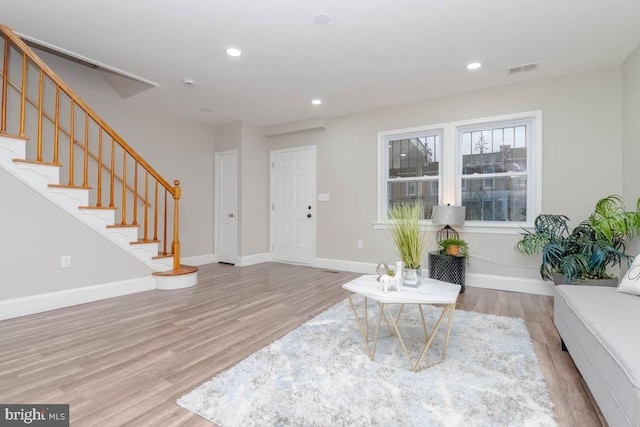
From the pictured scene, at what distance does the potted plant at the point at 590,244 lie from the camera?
2.76 meters

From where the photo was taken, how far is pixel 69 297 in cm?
311

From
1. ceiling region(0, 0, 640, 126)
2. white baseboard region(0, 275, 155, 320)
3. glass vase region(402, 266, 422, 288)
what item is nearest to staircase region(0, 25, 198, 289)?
white baseboard region(0, 275, 155, 320)

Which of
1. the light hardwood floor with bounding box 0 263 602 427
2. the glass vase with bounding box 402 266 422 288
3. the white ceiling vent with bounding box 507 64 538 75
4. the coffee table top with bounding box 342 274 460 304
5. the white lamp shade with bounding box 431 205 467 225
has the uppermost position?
the white ceiling vent with bounding box 507 64 538 75

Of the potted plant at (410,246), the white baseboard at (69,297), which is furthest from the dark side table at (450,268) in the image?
the white baseboard at (69,297)

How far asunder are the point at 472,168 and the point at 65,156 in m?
5.47

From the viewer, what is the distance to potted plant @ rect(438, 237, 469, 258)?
384cm

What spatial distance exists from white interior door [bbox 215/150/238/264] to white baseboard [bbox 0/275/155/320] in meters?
1.86

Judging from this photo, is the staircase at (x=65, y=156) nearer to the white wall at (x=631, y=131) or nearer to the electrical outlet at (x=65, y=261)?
the electrical outlet at (x=65, y=261)

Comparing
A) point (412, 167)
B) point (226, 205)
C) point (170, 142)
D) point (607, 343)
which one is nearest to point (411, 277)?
point (607, 343)

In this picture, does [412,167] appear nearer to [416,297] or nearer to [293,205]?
[293,205]

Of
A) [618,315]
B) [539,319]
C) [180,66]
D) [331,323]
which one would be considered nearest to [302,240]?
[331,323]

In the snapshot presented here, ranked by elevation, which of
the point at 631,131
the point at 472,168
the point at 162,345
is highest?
the point at 631,131

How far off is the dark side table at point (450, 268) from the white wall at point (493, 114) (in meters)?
0.42

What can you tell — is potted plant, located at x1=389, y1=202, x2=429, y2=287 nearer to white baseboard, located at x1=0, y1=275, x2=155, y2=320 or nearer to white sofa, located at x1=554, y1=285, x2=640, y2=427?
white sofa, located at x1=554, y1=285, x2=640, y2=427
